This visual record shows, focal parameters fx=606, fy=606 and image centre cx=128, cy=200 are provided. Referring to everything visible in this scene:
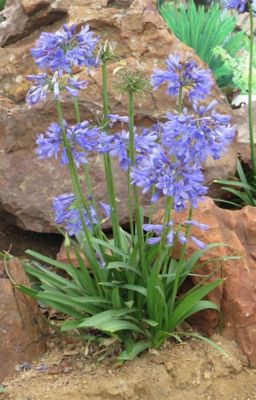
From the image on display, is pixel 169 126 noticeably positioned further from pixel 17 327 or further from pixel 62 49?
pixel 17 327

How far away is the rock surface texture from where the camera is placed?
4.09 metres

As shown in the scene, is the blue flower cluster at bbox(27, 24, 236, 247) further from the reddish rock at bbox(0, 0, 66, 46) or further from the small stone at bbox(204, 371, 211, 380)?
the reddish rock at bbox(0, 0, 66, 46)

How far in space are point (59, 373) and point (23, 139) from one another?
169 cm

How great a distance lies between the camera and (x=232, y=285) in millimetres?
3311

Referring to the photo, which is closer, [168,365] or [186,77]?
[186,77]

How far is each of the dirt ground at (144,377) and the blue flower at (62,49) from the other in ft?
4.97

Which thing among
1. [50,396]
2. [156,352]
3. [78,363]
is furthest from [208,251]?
[50,396]

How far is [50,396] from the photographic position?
2.96 metres

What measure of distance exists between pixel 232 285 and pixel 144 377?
2.33ft

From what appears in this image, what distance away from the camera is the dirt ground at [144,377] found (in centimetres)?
297

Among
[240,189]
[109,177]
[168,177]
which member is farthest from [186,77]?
[240,189]

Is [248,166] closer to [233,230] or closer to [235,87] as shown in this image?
[233,230]

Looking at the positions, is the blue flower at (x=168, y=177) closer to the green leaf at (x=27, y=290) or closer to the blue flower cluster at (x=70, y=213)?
the blue flower cluster at (x=70, y=213)

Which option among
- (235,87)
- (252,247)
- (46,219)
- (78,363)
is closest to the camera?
(78,363)
